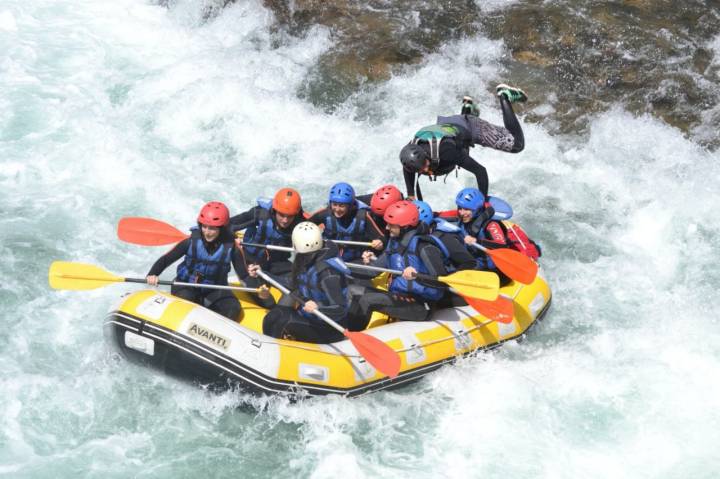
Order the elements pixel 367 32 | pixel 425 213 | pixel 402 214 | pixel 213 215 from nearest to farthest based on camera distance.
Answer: pixel 213 215 < pixel 402 214 < pixel 425 213 < pixel 367 32

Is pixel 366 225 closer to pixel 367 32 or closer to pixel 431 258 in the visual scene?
pixel 431 258

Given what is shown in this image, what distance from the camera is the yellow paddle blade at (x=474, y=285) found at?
6.23 m

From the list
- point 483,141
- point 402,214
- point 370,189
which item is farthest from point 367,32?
point 402,214

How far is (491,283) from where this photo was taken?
20.6 feet

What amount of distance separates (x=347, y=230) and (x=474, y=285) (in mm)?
1242

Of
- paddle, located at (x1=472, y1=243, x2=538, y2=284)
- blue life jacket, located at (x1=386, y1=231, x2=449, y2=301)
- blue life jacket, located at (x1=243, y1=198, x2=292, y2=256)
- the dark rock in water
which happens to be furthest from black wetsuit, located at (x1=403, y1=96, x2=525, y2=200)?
the dark rock in water

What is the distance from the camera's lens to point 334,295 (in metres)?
5.85

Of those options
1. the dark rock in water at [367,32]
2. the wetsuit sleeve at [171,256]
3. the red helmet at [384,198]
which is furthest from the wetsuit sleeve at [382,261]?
the dark rock in water at [367,32]

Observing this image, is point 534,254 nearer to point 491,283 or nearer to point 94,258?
point 491,283

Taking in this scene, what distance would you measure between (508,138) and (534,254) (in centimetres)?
126

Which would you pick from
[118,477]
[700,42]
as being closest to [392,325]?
[118,477]

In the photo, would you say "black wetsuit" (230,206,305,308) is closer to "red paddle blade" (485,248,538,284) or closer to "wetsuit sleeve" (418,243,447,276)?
"wetsuit sleeve" (418,243,447,276)

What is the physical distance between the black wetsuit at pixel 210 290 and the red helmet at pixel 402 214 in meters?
1.19

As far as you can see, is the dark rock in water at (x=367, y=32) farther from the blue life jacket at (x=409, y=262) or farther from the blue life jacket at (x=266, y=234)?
the blue life jacket at (x=409, y=262)
